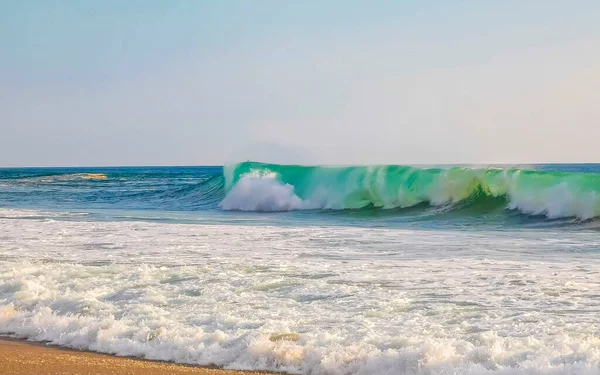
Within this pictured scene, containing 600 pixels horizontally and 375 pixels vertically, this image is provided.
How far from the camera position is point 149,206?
26.6 metres

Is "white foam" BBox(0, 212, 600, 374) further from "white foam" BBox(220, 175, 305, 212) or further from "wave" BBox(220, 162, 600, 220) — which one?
"white foam" BBox(220, 175, 305, 212)

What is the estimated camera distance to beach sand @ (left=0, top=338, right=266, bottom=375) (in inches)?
186

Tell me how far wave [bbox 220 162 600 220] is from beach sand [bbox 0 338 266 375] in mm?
13343

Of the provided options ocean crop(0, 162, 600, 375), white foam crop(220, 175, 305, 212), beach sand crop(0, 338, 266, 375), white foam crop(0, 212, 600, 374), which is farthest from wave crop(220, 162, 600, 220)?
beach sand crop(0, 338, 266, 375)

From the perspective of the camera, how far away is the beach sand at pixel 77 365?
473cm

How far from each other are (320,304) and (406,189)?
17.3 m

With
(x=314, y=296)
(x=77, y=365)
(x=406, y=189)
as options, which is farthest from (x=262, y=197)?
(x=77, y=365)

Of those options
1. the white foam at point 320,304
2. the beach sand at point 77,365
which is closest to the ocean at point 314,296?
the white foam at point 320,304

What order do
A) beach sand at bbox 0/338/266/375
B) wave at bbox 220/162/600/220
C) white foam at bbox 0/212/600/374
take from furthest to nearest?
1. wave at bbox 220/162/600/220
2. white foam at bbox 0/212/600/374
3. beach sand at bbox 0/338/266/375

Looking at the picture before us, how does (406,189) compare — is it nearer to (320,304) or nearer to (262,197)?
(262,197)

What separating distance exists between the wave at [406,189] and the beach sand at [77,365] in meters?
13.3

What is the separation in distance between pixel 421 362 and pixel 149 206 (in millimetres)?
22662

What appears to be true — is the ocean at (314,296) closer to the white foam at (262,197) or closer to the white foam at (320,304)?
the white foam at (320,304)

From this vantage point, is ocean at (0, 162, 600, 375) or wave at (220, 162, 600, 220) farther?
wave at (220, 162, 600, 220)
